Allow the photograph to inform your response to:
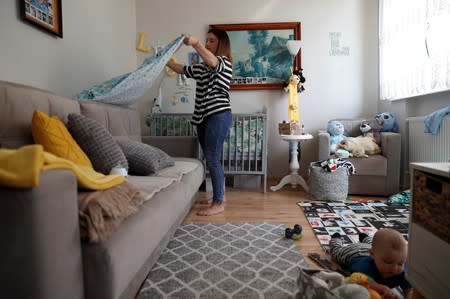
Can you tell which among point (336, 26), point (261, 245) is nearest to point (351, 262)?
point (261, 245)

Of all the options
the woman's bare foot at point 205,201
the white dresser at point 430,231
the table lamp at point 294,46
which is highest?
the table lamp at point 294,46

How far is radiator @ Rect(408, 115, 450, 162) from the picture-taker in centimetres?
216

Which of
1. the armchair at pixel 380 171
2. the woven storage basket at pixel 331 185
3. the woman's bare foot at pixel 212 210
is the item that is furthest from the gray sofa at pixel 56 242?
the armchair at pixel 380 171

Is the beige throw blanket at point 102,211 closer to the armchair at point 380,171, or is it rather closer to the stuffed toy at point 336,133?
the armchair at point 380,171

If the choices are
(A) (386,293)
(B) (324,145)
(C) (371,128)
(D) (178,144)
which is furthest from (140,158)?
(C) (371,128)

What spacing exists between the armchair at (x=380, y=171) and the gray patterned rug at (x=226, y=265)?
1.22 m

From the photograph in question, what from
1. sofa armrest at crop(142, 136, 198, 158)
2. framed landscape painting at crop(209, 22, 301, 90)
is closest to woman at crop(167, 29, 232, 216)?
sofa armrest at crop(142, 136, 198, 158)

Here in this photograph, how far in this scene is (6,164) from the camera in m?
0.57

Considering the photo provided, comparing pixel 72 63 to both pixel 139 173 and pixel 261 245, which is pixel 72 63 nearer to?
pixel 139 173

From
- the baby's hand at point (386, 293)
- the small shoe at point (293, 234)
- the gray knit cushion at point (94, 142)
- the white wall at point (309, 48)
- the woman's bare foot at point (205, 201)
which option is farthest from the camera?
the white wall at point (309, 48)

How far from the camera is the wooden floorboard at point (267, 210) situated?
1.65m

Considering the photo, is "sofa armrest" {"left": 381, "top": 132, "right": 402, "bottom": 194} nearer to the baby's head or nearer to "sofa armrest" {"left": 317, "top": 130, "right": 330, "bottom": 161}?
"sofa armrest" {"left": 317, "top": 130, "right": 330, "bottom": 161}

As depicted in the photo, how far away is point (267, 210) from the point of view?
2242 mm

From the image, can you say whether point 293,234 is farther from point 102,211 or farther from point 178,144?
point 178,144
